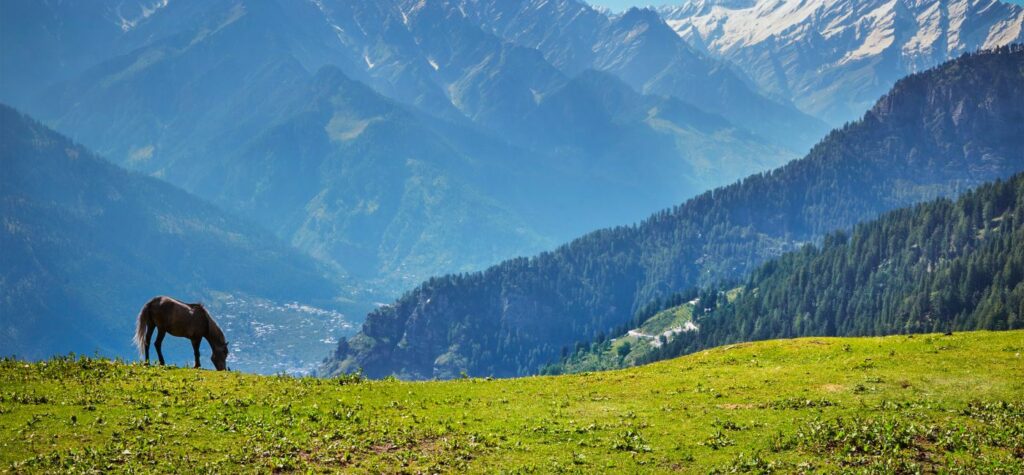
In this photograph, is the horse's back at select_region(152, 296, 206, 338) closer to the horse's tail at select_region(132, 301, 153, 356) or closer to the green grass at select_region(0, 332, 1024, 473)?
the horse's tail at select_region(132, 301, 153, 356)

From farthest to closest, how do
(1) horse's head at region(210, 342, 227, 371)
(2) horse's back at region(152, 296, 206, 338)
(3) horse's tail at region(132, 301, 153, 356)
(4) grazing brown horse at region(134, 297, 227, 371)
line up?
(1) horse's head at region(210, 342, 227, 371) < (2) horse's back at region(152, 296, 206, 338) < (4) grazing brown horse at region(134, 297, 227, 371) < (3) horse's tail at region(132, 301, 153, 356)

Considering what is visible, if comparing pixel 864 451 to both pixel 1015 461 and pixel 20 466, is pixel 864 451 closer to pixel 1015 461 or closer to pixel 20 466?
pixel 1015 461

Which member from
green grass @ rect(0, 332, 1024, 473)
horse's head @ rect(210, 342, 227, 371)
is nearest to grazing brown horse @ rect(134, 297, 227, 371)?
horse's head @ rect(210, 342, 227, 371)

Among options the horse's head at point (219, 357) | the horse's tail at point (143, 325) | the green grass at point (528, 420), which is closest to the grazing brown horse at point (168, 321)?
the horse's tail at point (143, 325)

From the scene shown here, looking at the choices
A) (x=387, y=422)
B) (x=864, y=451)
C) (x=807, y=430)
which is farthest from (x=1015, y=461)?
(x=387, y=422)

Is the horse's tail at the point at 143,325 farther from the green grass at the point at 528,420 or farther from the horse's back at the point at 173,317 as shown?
the green grass at the point at 528,420

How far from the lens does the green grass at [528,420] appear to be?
33844 millimetres

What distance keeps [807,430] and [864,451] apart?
9.81 ft

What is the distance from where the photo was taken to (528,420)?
40.9 m

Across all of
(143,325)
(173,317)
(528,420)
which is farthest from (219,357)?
(528,420)

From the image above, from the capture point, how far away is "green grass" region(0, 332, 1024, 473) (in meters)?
33.8

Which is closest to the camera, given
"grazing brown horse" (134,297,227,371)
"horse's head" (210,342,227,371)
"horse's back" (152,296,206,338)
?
"grazing brown horse" (134,297,227,371)

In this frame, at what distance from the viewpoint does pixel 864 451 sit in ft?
115

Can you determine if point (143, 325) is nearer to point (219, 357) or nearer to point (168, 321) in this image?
point (168, 321)
